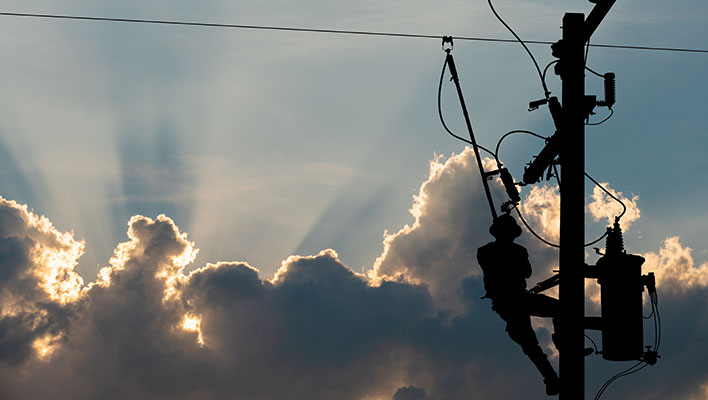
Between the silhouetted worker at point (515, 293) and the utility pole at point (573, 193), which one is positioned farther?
the silhouetted worker at point (515, 293)

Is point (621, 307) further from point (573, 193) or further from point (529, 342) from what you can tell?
point (573, 193)

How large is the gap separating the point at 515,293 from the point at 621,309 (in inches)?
52.0

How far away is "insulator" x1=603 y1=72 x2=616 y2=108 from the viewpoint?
1124 cm

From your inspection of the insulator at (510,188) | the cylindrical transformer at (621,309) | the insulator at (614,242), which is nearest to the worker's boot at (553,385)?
the cylindrical transformer at (621,309)

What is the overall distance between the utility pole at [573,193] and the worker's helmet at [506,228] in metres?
0.73

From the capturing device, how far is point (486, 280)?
1145 cm

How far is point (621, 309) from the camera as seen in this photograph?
10.6 meters

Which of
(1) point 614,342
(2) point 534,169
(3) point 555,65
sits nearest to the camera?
(1) point 614,342

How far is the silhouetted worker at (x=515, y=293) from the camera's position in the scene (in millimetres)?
11047

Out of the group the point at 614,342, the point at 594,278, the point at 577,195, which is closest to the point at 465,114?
the point at 577,195

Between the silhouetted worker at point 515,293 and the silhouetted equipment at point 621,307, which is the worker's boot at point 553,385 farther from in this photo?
the silhouetted equipment at point 621,307

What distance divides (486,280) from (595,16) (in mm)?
3665

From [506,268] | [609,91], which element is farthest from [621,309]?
[609,91]

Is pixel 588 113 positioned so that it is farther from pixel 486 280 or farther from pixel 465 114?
pixel 486 280
